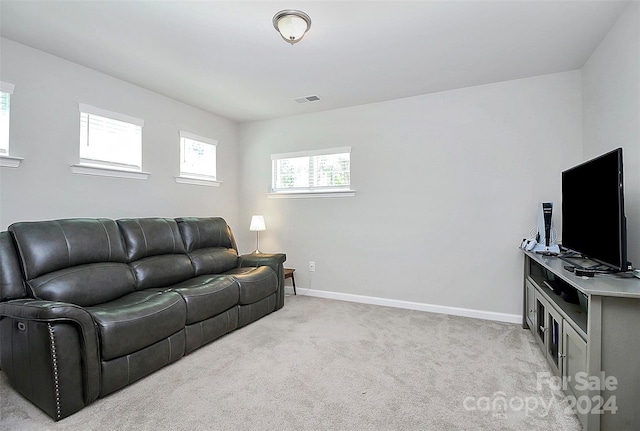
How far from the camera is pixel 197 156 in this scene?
14.2 ft

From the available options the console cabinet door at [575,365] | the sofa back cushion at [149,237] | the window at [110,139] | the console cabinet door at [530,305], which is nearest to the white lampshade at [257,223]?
the sofa back cushion at [149,237]

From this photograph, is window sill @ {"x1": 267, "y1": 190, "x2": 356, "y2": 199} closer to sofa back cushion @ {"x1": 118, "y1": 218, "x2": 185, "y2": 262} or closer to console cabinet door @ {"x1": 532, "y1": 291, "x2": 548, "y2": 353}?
sofa back cushion @ {"x1": 118, "y1": 218, "x2": 185, "y2": 262}

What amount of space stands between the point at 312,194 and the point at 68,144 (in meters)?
2.70

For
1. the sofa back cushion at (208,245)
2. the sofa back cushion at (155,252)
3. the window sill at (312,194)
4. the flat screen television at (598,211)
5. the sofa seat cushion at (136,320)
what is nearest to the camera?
the flat screen television at (598,211)

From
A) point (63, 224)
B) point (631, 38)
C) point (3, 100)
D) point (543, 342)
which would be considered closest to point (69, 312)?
point (63, 224)

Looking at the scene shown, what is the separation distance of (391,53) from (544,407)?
9.11 feet

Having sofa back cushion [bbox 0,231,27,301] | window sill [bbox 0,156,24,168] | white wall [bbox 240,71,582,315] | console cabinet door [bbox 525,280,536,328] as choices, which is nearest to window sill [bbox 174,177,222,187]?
white wall [bbox 240,71,582,315]

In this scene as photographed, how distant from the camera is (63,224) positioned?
8.18ft

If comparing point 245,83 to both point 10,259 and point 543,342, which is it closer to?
point 10,259

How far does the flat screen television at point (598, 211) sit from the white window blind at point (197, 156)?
4.06 meters

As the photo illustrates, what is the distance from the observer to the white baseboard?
335 cm

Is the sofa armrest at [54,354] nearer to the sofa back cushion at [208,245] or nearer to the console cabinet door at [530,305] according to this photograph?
the sofa back cushion at [208,245]

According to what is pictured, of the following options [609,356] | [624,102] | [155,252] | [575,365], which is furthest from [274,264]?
[624,102]

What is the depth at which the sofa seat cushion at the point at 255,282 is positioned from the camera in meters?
3.18
